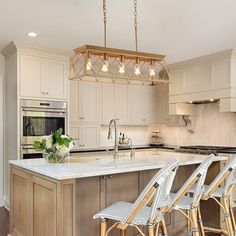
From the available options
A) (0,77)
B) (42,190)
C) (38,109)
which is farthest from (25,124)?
(42,190)

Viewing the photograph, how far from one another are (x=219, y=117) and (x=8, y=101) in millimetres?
3811

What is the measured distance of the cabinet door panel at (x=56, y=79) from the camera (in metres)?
4.65

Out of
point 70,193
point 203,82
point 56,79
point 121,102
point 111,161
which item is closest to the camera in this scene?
point 70,193

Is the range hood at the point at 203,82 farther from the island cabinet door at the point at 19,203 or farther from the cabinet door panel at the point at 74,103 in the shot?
the island cabinet door at the point at 19,203

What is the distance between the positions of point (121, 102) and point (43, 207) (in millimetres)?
3866

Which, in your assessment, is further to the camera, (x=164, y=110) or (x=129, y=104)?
(x=164, y=110)

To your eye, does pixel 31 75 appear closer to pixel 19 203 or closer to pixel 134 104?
pixel 19 203

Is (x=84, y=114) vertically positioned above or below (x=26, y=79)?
below

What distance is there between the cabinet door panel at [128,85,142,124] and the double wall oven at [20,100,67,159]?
1870 mm

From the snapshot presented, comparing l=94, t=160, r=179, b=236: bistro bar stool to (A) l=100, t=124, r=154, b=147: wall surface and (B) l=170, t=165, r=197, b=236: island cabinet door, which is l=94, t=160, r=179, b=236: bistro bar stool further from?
(A) l=100, t=124, r=154, b=147: wall surface

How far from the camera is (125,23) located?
11.7 feet

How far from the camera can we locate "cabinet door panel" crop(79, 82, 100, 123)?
5578mm

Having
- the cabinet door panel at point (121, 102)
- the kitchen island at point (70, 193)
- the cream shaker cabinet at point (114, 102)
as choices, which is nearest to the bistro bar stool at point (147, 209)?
the kitchen island at point (70, 193)

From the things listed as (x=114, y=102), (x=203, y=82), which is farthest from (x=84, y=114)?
(x=203, y=82)
